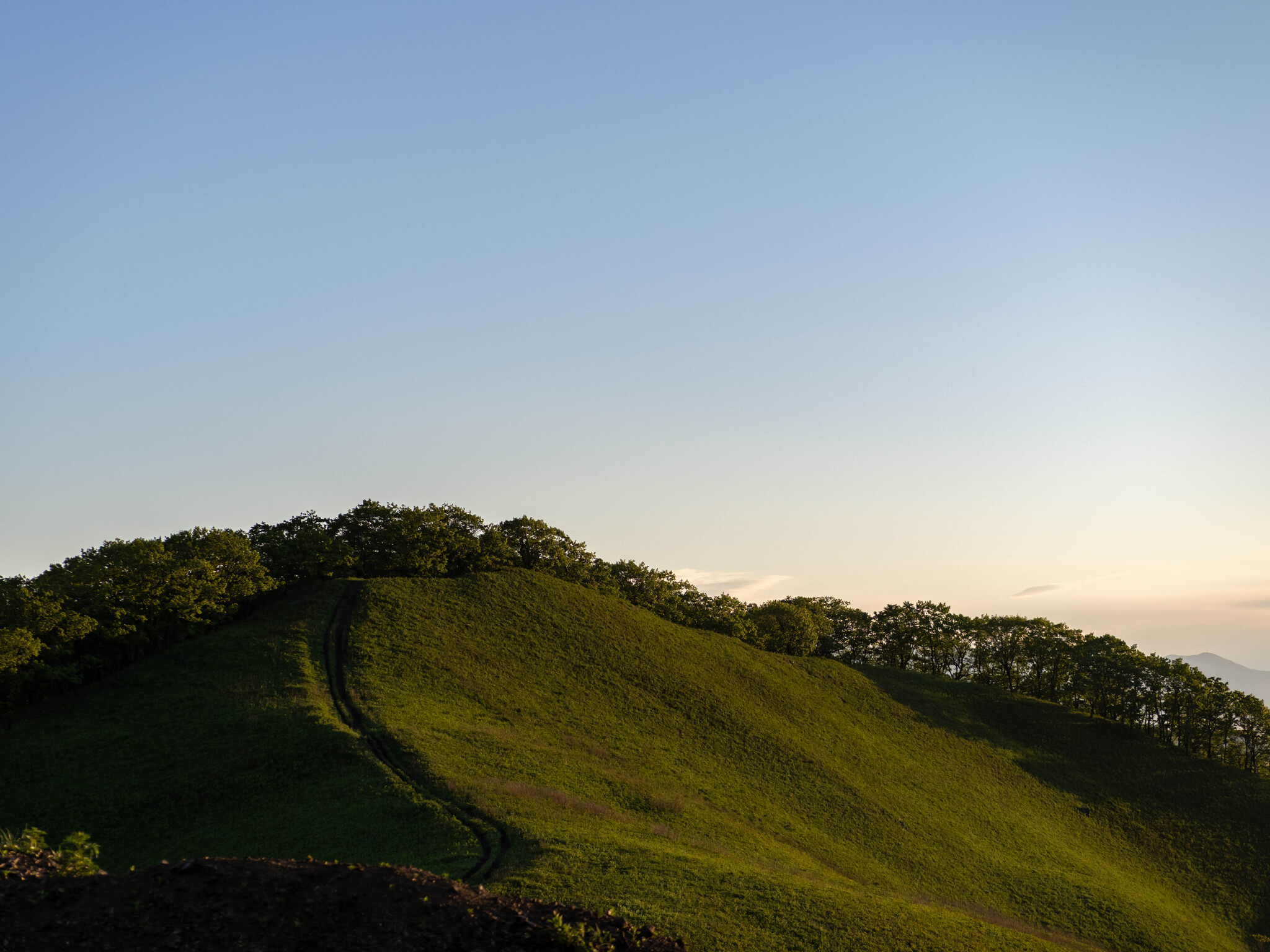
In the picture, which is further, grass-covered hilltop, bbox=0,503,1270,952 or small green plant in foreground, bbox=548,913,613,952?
grass-covered hilltop, bbox=0,503,1270,952

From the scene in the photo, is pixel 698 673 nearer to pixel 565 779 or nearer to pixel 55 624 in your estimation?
pixel 565 779

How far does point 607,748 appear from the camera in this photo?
179 feet

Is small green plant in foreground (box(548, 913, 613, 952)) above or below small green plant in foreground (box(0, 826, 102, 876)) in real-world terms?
above

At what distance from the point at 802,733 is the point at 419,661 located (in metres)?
34.0

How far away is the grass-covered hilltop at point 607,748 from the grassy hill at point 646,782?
0.25 m

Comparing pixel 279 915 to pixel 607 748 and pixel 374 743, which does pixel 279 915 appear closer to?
pixel 374 743

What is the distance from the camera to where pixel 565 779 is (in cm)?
4534

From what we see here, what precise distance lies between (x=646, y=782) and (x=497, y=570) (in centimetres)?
3970

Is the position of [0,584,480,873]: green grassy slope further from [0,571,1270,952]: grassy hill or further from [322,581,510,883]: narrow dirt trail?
[322,581,510,883]: narrow dirt trail

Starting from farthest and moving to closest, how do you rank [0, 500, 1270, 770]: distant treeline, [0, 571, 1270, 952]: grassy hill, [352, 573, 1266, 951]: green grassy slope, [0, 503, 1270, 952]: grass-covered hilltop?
[0, 500, 1270, 770]: distant treeline → [0, 503, 1270, 952]: grass-covered hilltop → [0, 571, 1270, 952]: grassy hill → [352, 573, 1266, 951]: green grassy slope

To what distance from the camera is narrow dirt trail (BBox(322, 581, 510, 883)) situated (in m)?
31.4

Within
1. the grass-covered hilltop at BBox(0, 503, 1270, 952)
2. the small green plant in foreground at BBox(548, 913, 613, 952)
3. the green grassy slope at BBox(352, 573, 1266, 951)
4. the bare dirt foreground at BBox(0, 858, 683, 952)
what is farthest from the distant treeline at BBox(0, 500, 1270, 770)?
the small green plant in foreground at BBox(548, 913, 613, 952)

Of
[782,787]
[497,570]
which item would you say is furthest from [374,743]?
[497,570]

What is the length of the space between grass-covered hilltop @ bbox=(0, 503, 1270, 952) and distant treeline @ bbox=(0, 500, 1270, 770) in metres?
0.33
